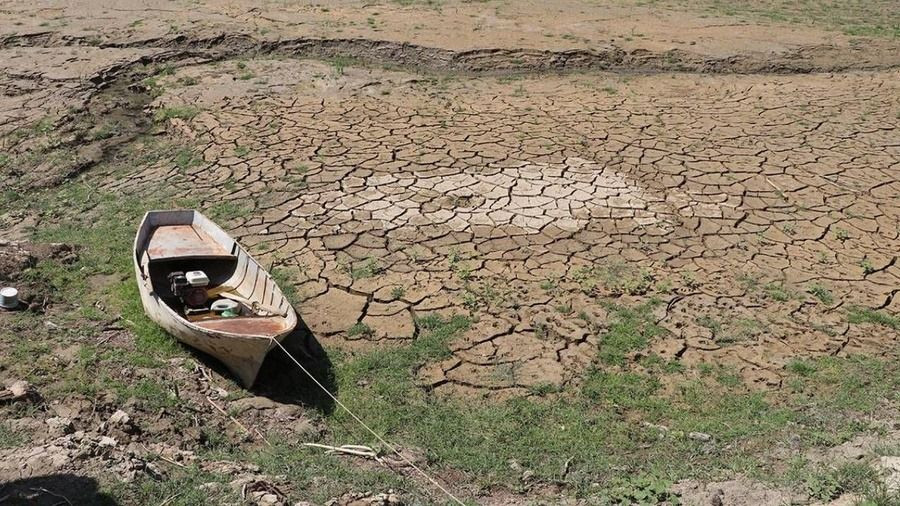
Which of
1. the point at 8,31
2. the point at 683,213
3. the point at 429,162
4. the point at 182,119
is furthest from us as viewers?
the point at 8,31

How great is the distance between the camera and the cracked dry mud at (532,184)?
6.24 metres

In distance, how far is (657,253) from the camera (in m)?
7.13

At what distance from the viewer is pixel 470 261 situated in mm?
6961

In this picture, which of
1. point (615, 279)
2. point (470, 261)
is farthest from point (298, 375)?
point (615, 279)

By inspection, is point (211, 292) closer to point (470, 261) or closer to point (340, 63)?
point (470, 261)

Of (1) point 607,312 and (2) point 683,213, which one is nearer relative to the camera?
(1) point 607,312

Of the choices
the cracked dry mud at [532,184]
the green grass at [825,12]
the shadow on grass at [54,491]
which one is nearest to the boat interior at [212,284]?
the cracked dry mud at [532,184]

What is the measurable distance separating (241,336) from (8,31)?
1054 centimetres

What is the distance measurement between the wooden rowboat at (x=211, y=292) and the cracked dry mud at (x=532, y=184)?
0.43m

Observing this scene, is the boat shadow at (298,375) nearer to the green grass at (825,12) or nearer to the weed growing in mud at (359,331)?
the weed growing in mud at (359,331)

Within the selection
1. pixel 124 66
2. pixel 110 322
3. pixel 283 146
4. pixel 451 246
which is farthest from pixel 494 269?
pixel 124 66

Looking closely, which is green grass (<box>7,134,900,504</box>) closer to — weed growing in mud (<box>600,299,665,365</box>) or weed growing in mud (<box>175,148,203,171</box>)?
weed growing in mud (<box>600,299,665,365</box>)

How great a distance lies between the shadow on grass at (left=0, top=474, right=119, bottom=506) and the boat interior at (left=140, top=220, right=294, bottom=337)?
56.5 inches

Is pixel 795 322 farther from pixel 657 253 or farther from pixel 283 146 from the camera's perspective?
pixel 283 146
